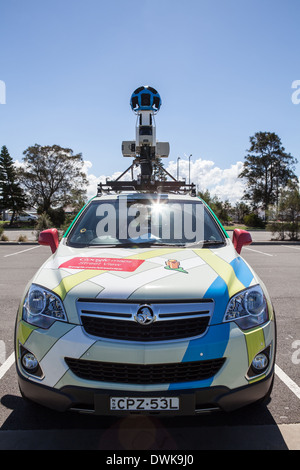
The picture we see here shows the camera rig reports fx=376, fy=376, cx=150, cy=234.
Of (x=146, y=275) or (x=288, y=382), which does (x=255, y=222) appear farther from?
(x=146, y=275)

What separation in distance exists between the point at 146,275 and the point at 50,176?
5346 centimetres

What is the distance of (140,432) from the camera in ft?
8.54

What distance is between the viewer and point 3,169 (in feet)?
178

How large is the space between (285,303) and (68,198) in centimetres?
4987

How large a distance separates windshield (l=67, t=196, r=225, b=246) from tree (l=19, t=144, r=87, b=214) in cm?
4965

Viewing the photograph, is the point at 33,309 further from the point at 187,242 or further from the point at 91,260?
the point at 187,242

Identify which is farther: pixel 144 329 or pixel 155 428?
pixel 155 428

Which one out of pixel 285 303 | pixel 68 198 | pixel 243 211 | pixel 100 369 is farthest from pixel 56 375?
pixel 243 211

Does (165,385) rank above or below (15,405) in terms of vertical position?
above

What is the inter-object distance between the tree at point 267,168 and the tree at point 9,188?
1367 inches

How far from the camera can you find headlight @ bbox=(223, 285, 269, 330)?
2.39 m

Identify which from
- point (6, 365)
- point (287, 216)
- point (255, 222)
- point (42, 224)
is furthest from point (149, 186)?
point (255, 222)

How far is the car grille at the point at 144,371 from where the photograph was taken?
88.0 inches

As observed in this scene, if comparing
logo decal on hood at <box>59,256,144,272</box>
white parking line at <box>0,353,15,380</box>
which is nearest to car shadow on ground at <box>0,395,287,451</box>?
white parking line at <box>0,353,15,380</box>
